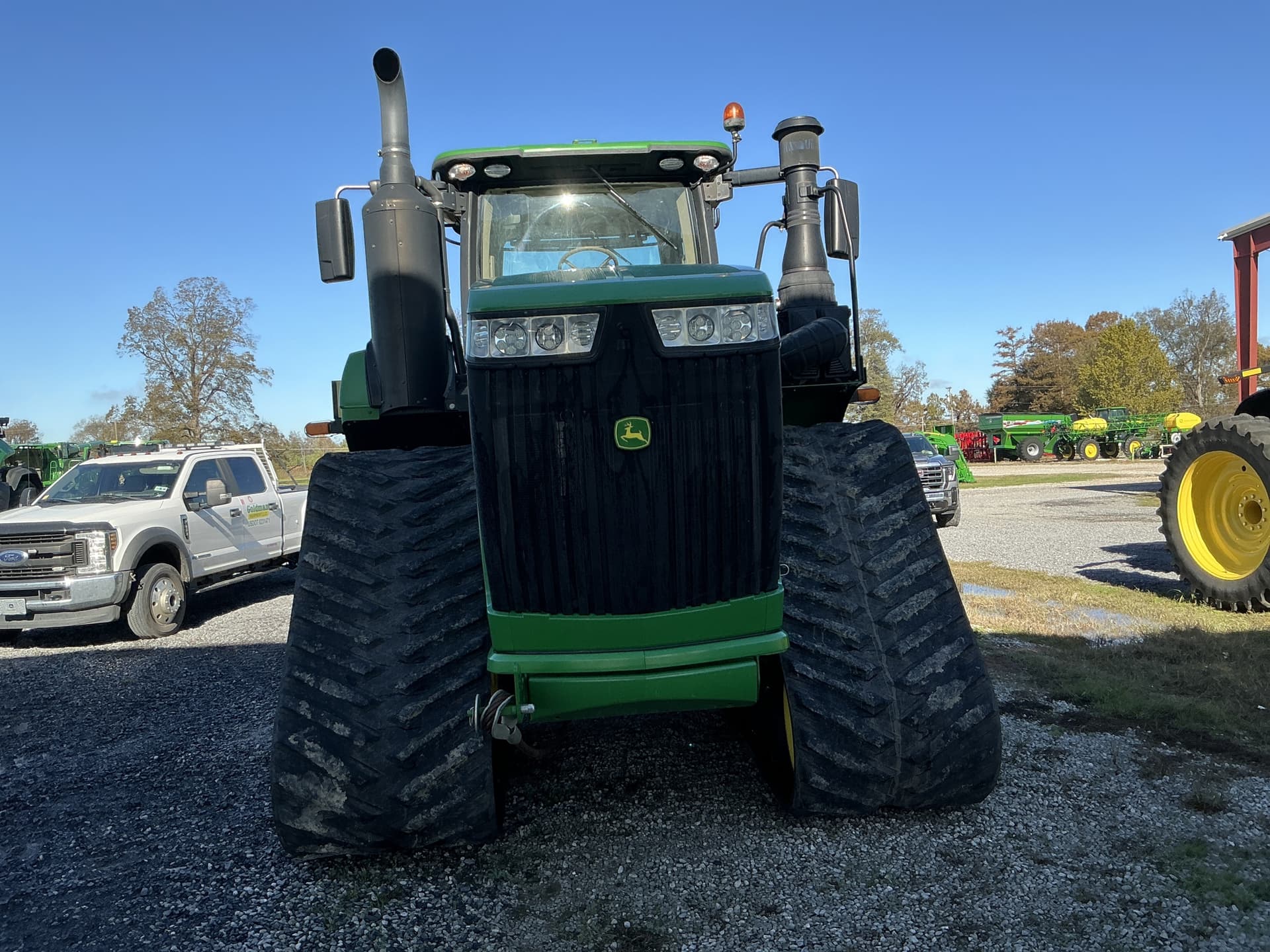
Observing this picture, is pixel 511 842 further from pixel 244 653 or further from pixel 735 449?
pixel 244 653

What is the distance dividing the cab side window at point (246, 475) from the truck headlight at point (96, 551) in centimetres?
222

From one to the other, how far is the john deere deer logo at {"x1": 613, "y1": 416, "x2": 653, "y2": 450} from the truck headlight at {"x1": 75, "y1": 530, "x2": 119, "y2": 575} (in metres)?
7.22

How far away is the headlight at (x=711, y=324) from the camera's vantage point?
235cm

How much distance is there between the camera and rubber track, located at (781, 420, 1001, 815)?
9.19 feet

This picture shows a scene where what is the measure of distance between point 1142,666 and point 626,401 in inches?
165

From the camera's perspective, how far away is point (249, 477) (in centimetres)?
1036

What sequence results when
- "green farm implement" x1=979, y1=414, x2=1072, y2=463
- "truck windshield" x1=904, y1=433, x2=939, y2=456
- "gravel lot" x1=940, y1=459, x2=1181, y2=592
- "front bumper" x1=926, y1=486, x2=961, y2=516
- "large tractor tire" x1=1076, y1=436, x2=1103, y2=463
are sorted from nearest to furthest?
"gravel lot" x1=940, y1=459, x2=1181, y2=592
"front bumper" x1=926, y1=486, x2=961, y2=516
"truck windshield" x1=904, y1=433, x2=939, y2=456
"large tractor tire" x1=1076, y1=436, x2=1103, y2=463
"green farm implement" x1=979, y1=414, x2=1072, y2=463

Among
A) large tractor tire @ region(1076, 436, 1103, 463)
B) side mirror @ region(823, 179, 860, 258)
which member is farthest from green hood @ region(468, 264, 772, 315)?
large tractor tire @ region(1076, 436, 1103, 463)

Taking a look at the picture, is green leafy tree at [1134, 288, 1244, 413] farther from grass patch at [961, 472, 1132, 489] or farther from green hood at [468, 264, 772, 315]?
green hood at [468, 264, 772, 315]

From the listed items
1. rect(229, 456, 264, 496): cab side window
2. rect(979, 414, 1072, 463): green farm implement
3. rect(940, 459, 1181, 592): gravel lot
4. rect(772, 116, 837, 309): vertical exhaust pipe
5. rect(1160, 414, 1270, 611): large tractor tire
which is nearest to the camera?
rect(772, 116, 837, 309): vertical exhaust pipe

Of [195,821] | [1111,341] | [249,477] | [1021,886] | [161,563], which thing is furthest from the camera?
[1111,341]

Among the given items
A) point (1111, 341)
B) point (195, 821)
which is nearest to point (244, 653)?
point (195, 821)

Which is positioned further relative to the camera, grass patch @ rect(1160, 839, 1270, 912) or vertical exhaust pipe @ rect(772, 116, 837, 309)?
vertical exhaust pipe @ rect(772, 116, 837, 309)

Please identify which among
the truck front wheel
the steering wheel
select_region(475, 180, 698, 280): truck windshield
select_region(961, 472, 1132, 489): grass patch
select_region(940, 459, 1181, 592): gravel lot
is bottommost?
select_region(961, 472, 1132, 489): grass patch
